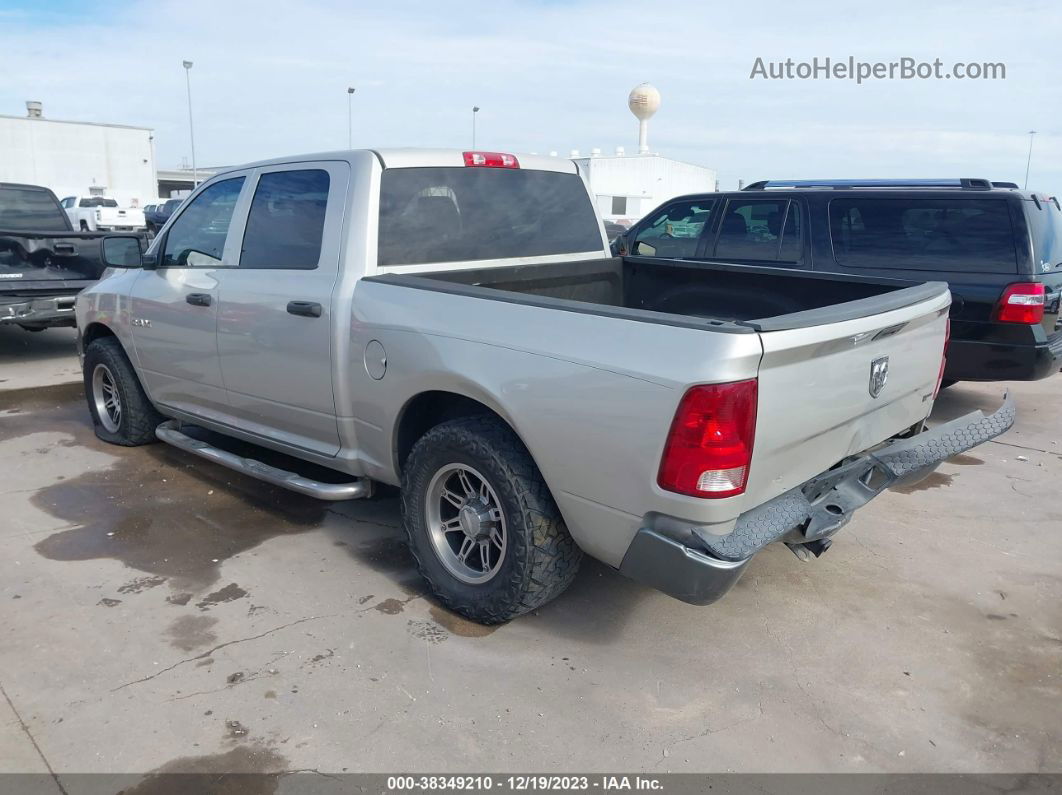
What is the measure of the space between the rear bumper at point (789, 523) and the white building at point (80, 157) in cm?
4572

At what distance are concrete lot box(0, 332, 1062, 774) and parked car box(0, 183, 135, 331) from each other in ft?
13.7

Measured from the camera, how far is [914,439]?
3549 millimetres

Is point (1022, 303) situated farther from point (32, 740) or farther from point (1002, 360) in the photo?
point (32, 740)

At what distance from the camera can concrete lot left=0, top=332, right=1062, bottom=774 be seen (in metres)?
2.77

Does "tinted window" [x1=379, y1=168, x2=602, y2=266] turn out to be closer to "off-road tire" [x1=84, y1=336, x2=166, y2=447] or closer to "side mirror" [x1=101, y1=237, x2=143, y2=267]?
"side mirror" [x1=101, y1=237, x2=143, y2=267]

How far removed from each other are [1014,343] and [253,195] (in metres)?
5.38

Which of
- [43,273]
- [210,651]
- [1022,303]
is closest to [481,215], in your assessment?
[210,651]

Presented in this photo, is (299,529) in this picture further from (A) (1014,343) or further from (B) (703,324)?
(A) (1014,343)

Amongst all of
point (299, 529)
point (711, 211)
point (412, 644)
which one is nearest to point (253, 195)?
point (299, 529)

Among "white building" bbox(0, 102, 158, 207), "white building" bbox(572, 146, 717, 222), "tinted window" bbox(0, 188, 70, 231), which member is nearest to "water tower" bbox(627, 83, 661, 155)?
"white building" bbox(572, 146, 717, 222)

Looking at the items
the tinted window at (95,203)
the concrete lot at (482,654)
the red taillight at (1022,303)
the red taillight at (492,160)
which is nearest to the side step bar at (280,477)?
the concrete lot at (482,654)

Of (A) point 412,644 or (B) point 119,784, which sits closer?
(B) point 119,784

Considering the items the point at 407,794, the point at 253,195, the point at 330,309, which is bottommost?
the point at 407,794

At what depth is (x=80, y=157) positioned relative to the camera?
46.7 m
